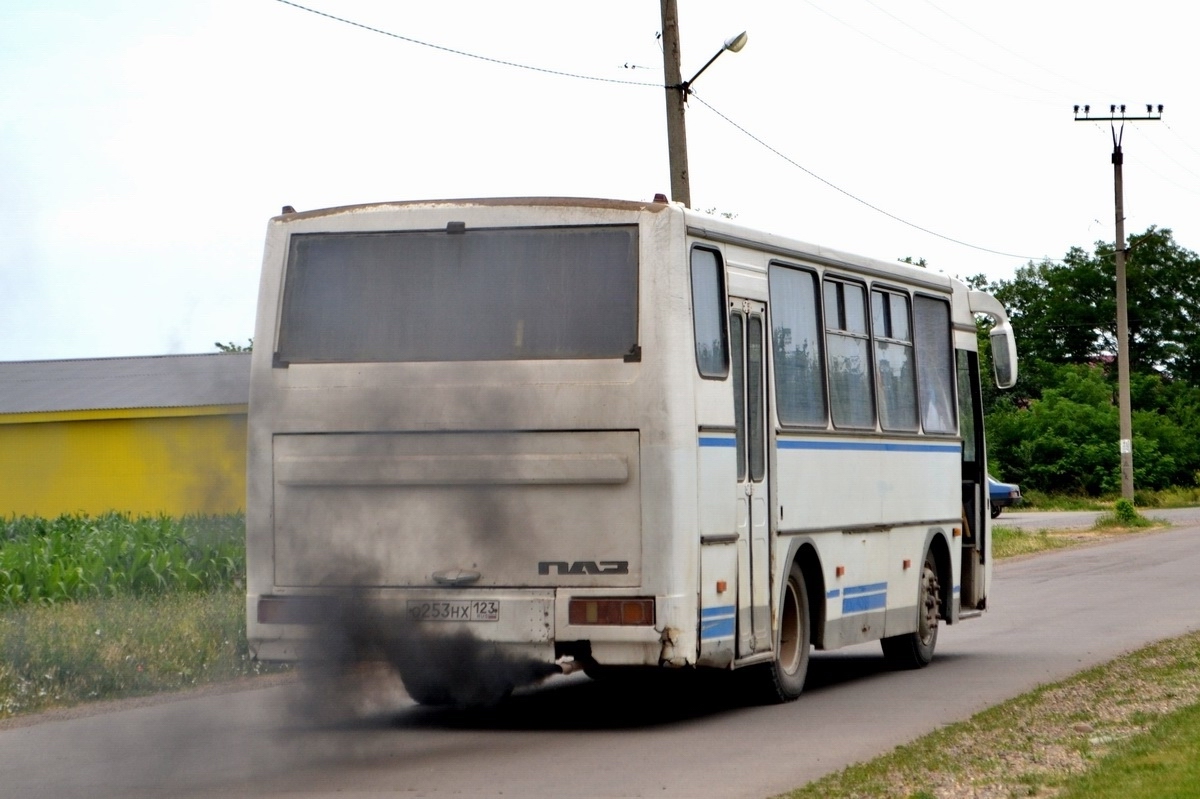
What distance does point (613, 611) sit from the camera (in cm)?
1091

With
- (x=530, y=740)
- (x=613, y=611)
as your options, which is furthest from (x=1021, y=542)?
(x=613, y=611)

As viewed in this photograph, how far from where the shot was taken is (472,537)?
11211mm

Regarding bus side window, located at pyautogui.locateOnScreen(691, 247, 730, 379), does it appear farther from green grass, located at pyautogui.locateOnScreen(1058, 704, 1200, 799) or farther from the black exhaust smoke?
green grass, located at pyautogui.locateOnScreen(1058, 704, 1200, 799)

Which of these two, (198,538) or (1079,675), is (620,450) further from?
(198,538)

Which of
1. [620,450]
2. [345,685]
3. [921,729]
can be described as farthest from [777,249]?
[345,685]

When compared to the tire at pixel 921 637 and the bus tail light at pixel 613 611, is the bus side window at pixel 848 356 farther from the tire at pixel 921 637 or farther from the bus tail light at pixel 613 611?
the bus tail light at pixel 613 611

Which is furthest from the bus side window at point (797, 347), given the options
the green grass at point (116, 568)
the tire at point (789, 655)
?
the green grass at point (116, 568)

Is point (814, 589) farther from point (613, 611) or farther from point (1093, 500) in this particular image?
point (1093, 500)

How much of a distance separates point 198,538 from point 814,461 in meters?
5.86

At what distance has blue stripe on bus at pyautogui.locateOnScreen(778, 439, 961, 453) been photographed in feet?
42.6

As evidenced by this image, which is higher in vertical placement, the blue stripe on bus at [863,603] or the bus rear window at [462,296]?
the bus rear window at [462,296]

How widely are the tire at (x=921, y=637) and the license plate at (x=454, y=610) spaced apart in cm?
563

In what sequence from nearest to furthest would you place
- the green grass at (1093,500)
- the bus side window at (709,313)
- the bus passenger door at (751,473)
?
the bus side window at (709,313), the bus passenger door at (751,473), the green grass at (1093,500)

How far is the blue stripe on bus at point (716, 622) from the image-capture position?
36.9 feet
